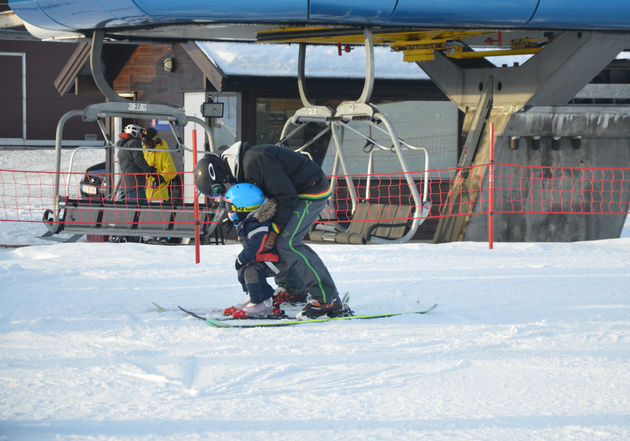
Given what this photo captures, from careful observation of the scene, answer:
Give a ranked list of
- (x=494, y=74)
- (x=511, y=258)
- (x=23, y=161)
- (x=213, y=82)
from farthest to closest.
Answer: (x=23, y=161) < (x=213, y=82) < (x=494, y=74) < (x=511, y=258)

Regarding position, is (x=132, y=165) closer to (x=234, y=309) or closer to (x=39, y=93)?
(x=234, y=309)

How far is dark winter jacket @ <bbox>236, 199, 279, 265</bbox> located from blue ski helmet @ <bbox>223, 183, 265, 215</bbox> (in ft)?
0.39

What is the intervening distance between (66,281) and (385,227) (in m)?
5.21

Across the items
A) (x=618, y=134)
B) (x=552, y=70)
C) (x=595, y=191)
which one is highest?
(x=552, y=70)

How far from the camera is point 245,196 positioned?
561 centimetres

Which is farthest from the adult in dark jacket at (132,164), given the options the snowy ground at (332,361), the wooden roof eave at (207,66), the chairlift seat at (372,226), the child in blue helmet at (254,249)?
the child in blue helmet at (254,249)

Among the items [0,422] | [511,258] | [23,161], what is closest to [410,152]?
[511,258]

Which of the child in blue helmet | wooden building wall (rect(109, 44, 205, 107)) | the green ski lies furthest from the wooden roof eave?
the green ski

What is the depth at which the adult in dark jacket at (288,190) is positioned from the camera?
18.5 ft

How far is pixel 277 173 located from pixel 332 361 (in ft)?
5.09

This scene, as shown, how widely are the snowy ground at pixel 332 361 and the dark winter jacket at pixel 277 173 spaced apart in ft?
3.03

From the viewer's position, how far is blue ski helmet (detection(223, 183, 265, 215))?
5.61m

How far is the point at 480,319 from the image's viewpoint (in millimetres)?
5902

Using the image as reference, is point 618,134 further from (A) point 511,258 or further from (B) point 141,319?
(B) point 141,319
